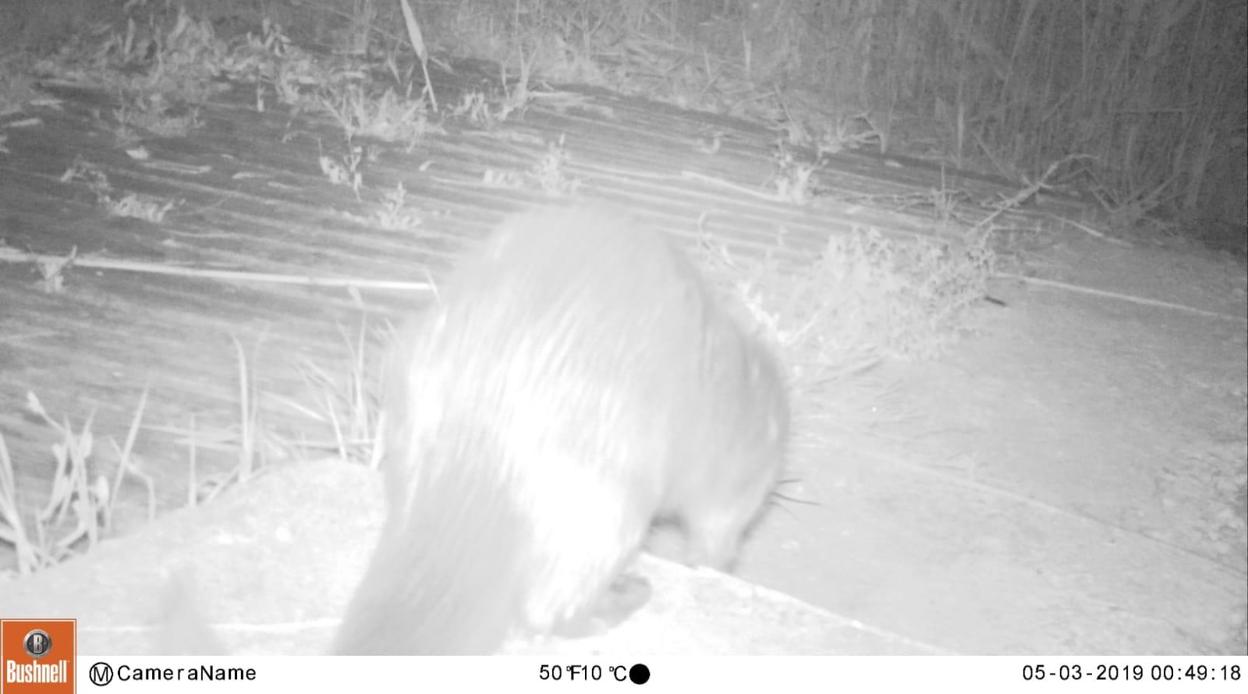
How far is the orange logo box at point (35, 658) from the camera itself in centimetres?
134

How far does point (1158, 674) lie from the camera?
1629mm

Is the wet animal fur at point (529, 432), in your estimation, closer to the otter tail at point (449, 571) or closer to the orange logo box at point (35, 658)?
the otter tail at point (449, 571)

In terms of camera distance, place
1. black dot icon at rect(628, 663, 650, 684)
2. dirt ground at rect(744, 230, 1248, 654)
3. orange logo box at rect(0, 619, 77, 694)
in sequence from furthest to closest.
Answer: dirt ground at rect(744, 230, 1248, 654)
black dot icon at rect(628, 663, 650, 684)
orange logo box at rect(0, 619, 77, 694)

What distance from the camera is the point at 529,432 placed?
141cm

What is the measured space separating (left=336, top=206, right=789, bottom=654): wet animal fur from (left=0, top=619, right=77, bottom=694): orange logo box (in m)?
0.33

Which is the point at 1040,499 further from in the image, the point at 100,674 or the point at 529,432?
the point at 100,674

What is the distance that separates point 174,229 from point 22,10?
8.00 ft

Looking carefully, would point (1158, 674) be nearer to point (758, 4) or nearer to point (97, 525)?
point (97, 525)

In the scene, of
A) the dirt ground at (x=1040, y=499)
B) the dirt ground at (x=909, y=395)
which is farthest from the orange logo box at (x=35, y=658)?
the dirt ground at (x=1040, y=499)

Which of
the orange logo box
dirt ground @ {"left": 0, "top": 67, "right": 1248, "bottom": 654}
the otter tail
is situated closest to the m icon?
the orange logo box

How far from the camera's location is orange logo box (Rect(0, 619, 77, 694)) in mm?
1344

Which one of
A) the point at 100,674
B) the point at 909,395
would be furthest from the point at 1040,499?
the point at 100,674

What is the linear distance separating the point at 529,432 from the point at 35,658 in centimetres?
63

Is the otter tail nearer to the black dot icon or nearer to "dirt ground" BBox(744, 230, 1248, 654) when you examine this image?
the black dot icon
